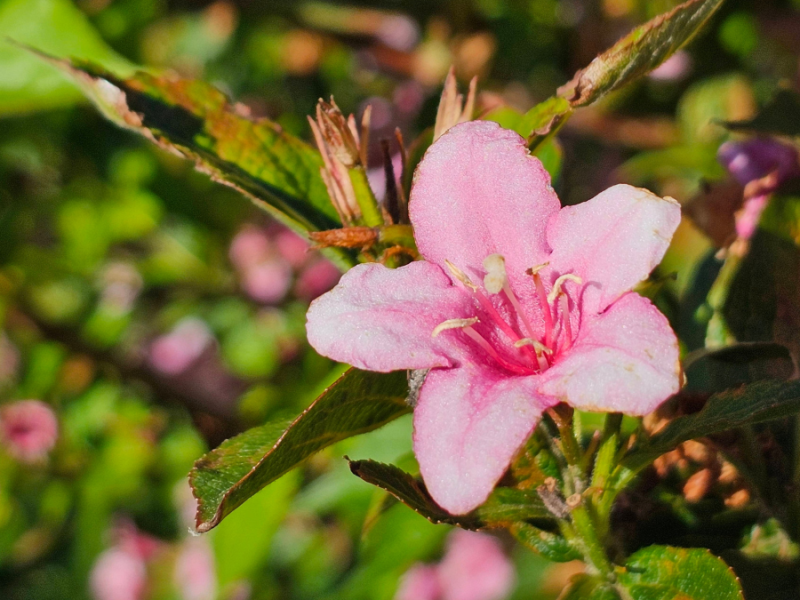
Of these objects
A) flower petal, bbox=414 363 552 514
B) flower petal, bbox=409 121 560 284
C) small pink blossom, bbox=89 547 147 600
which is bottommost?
small pink blossom, bbox=89 547 147 600

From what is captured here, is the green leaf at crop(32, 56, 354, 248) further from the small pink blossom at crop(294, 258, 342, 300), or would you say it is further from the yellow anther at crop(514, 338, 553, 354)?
the small pink blossom at crop(294, 258, 342, 300)

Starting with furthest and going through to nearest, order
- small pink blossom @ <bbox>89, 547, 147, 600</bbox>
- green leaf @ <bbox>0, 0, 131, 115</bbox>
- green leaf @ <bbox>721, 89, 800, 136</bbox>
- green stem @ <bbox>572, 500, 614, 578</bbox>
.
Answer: small pink blossom @ <bbox>89, 547, 147, 600</bbox> → green leaf @ <bbox>0, 0, 131, 115</bbox> → green leaf @ <bbox>721, 89, 800, 136</bbox> → green stem @ <bbox>572, 500, 614, 578</bbox>

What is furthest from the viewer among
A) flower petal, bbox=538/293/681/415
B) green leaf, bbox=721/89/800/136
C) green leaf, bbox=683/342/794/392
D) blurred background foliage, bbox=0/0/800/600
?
blurred background foliage, bbox=0/0/800/600

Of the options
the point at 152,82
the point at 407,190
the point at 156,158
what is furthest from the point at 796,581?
the point at 156,158

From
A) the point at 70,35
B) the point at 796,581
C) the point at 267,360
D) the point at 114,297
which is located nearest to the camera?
the point at 796,581

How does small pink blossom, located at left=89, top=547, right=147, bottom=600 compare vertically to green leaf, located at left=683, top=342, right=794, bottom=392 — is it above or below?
below

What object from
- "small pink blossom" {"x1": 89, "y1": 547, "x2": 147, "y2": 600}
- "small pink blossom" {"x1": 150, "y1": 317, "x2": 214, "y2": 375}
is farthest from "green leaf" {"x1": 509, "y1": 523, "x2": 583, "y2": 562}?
"small pink blossom" {"x1": 89, "y1": 547, "x2": 147, "y2": 600}

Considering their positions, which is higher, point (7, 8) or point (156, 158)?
point (7, 8)

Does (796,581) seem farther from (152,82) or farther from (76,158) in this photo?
(76,158)

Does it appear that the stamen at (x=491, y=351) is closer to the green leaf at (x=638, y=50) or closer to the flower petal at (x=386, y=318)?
the flower petal at (x=386, y=318)
